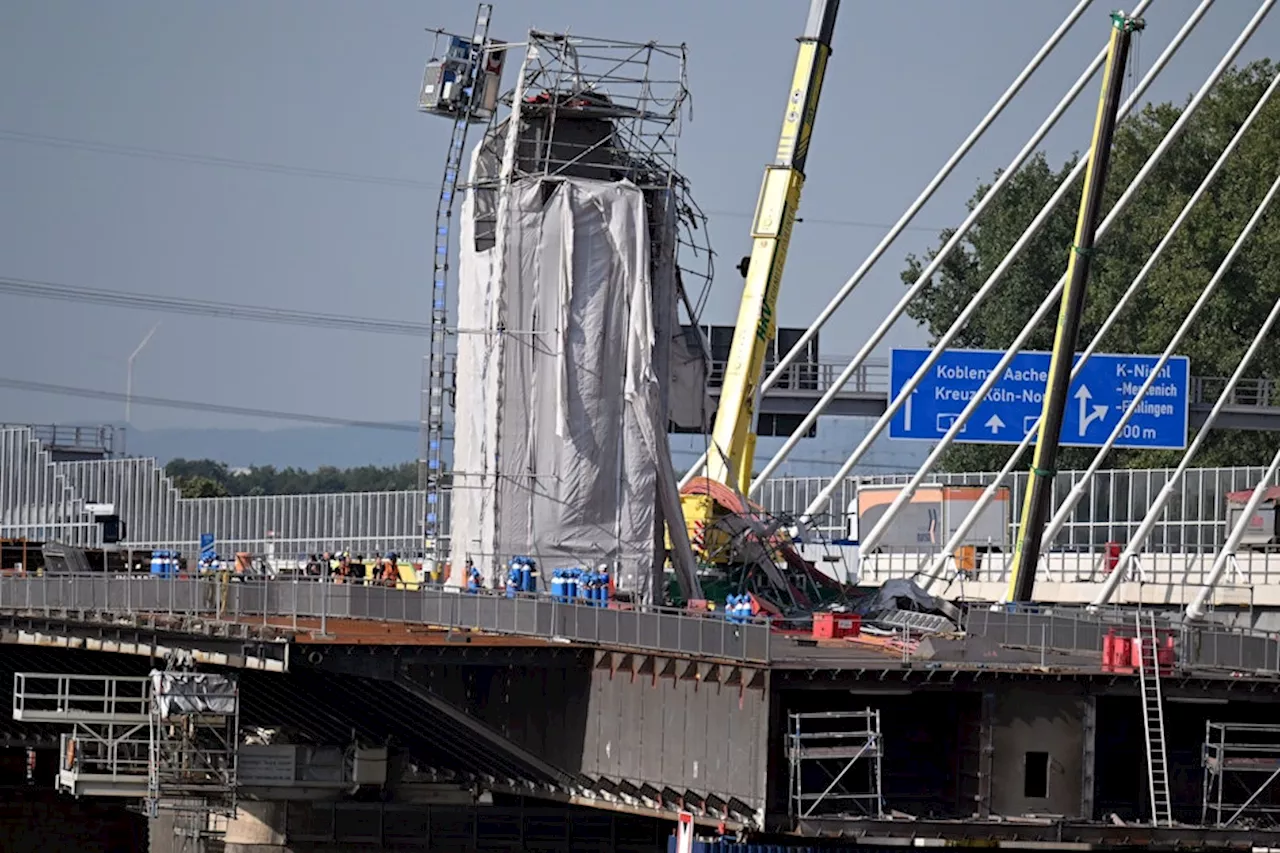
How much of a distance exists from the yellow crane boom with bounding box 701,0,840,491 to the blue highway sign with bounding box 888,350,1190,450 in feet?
52.9

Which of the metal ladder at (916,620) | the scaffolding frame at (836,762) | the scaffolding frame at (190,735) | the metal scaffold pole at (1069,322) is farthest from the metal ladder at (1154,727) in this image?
the scaffolding frame at (190,735)

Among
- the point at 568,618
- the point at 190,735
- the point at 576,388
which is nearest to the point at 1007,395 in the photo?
the point at 576,388

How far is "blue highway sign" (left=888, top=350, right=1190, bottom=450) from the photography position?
89.4 metres

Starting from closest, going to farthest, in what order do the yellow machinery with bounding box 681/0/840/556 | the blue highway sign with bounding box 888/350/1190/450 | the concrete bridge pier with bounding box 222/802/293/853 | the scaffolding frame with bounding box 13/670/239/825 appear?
1. the scaffolding frame with bounding box 13/670/239/825
2. the concrete bridge pier with bounding box 222/802/293/853
3. the yellow machinery with bounding box 681/0/840/556
4. the blue highway sign with bounding box 888/350/1190/450

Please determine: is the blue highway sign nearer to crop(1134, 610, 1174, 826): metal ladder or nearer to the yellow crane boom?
the yellow crane boom

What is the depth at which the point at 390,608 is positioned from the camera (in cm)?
5712

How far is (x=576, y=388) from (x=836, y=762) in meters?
20.6

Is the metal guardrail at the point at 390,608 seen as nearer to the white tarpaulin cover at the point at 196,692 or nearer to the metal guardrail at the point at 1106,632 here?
the white tarpaulin cover at the point at 196,692

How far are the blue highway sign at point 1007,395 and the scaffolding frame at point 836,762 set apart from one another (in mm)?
42266

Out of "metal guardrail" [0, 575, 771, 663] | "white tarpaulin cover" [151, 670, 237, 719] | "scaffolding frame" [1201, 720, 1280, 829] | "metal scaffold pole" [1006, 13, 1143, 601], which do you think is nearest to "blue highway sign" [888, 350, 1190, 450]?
"metal scaffold pole" [1006, 13, 1143, 601]

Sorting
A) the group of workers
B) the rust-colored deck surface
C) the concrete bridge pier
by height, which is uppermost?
the group of workers

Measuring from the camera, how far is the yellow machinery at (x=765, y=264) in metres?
73.1

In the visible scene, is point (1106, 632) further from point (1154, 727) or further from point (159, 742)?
point (159, 742)

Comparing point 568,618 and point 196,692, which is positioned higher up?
point 568,618
